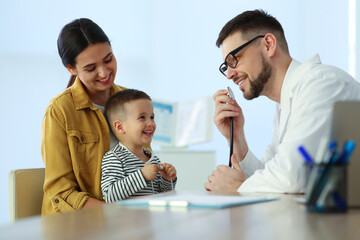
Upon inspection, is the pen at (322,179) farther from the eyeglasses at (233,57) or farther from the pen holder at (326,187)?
the eyeglasses at (233,57)

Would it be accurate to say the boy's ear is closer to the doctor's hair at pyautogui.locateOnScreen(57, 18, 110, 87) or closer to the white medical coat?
the doctor's hair at pyautogui.locateOnScreen(57, 18, 110, 87)

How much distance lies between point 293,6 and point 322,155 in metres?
4.40

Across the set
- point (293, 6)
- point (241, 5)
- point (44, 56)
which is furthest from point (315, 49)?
point (44, 56)

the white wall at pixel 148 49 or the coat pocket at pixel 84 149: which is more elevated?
the white wall at pixel 148 49

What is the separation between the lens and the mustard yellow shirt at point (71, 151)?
186 cm

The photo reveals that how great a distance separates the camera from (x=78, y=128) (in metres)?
1.99

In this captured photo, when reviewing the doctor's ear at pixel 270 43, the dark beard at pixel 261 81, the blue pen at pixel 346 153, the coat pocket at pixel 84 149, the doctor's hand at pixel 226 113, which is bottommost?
the coat pocket at pixel 84 149

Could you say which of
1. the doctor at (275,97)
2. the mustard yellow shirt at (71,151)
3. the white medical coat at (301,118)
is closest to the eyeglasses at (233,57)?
the doctor at (275,97)

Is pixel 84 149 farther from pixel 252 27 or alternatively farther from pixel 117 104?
pixel 252 27

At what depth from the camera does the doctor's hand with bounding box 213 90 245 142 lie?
2072 millimetres

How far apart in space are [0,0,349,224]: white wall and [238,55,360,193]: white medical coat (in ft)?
10.1

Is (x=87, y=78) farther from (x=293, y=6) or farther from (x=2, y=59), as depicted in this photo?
(x=293, y=6)

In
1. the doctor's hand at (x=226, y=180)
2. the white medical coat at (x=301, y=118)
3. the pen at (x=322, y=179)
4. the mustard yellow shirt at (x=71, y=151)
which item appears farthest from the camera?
the mustard yellow shirt at (x=71, y=151)

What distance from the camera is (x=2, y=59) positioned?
15.7 feet
